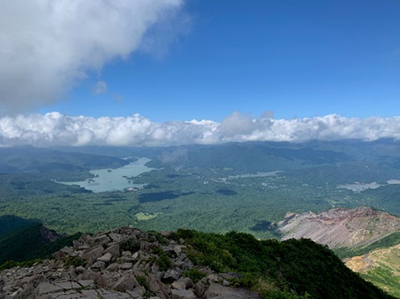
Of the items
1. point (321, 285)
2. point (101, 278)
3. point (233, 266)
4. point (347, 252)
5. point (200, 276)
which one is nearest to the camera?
point (101, 278)

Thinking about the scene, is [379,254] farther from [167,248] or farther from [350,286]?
[167,248]

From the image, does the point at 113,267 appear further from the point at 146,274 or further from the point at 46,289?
the point at 46,289

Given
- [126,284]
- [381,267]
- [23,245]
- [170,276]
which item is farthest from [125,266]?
[381,267]

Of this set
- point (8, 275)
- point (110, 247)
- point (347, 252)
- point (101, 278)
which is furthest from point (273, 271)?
point (347, 252)

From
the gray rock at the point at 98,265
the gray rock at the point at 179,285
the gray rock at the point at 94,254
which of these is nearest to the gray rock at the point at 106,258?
the gray rock at the point at 98,265

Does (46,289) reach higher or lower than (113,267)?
higher

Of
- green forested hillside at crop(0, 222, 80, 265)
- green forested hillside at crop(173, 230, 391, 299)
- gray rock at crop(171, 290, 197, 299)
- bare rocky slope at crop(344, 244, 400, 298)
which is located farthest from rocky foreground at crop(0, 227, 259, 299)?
bare rocky slope at crop(344, 244, 400, 298)

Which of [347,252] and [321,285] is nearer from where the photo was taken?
[321,285]

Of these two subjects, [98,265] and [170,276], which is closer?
[170,276]

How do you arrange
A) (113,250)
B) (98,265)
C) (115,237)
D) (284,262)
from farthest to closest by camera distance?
(284,262) < (115,237) < (113,250) < (98,265)
